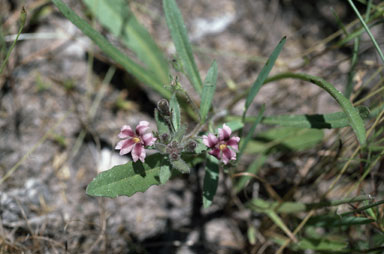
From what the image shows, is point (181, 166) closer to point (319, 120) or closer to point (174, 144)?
point (174, 144)

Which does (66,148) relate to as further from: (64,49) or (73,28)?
(73,28)

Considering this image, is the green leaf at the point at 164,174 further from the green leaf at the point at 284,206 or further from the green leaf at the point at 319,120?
the green leaf at the point at 284,206

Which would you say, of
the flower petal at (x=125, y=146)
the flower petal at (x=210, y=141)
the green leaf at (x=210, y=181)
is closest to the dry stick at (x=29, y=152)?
the flower petal at (x=125, y=146)

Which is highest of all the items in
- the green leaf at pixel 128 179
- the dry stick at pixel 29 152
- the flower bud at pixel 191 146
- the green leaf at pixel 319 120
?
the green leaf at pixel 319 120

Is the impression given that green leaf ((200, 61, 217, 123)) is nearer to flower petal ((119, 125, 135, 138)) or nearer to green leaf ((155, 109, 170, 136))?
green leaf ((155, 109, 170, 136))

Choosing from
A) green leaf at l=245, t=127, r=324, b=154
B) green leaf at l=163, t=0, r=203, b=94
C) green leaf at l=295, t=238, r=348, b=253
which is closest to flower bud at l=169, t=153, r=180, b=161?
green leaf at l=163, t=0, r=203, b=94

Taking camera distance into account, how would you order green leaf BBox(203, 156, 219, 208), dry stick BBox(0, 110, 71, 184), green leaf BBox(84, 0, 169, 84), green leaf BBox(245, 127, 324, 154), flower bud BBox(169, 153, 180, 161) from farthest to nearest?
green leaf BBox(84, 0, 169, 84) < green leaf BBox(245, 127, 324, 154) < dry stick BBox(0, 110, 71, 184) < green leaf BBox(203, 156, 219, 208) < flower bud BBox(169, 153, 180, 161)
